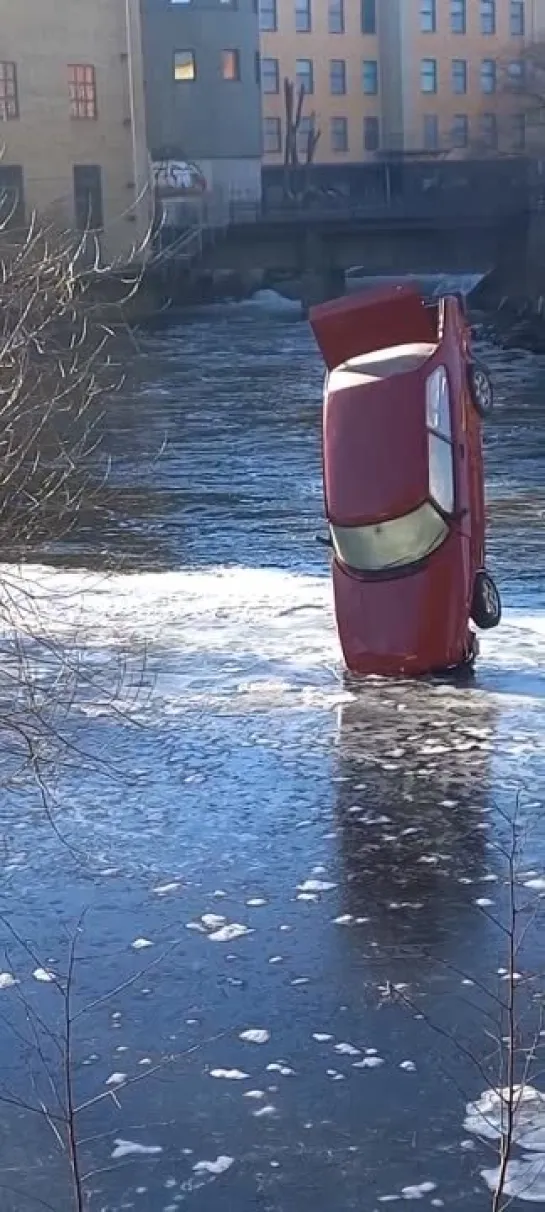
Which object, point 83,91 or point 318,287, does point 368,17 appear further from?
point 83,91

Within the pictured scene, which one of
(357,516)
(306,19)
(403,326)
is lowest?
(357,516)

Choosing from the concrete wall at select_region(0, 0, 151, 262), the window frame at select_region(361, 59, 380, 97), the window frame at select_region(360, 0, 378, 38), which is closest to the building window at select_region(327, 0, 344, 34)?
the window frame at select_region(360, 0, 378, 38)

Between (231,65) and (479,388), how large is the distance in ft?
211

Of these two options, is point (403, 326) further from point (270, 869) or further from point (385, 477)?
point (270, 869)

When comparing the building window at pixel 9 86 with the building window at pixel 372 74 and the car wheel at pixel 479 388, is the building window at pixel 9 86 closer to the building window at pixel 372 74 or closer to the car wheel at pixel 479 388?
the building window at pixel 372 74

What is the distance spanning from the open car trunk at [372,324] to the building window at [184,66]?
2473 inches

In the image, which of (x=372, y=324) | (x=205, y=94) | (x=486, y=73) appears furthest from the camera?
(x=486, y=73)

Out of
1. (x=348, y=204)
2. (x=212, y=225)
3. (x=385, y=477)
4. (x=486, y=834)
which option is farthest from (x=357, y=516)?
(x=348, y=204)

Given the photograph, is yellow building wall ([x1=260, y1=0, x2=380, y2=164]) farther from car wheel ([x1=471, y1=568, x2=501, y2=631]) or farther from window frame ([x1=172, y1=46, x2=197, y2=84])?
car wheel ([x1=471, y1=568, x2=501, y2=631])

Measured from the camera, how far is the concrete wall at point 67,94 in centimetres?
5441

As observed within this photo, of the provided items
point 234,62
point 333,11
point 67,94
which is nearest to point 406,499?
point 67,94

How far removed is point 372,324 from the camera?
1097 cm

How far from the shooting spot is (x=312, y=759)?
9172 millimetres

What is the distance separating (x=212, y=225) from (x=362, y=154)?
31.2 metres
